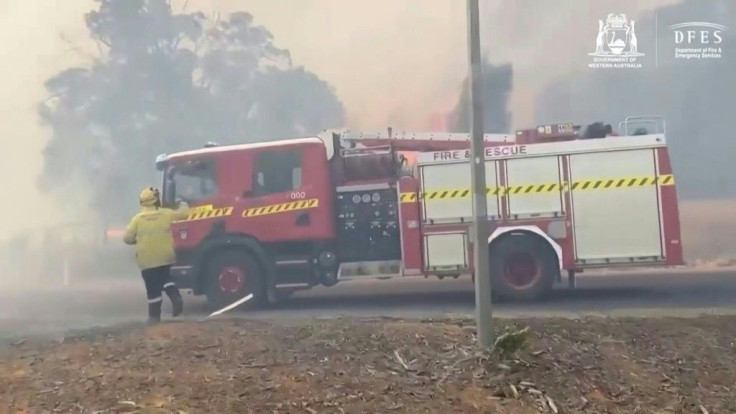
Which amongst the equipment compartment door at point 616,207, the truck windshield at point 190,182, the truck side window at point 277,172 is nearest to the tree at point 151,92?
the truck windshield at point 190,182

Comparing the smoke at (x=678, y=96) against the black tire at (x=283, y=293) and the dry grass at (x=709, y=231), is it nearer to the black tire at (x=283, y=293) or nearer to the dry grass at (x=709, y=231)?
the dry grass at (x=709, y=231)

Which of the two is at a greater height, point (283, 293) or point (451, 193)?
point (451, 193)

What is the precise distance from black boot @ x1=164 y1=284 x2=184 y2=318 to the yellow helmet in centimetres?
104

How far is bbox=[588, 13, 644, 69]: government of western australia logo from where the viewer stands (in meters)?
10.5

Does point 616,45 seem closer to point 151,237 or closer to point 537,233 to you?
point 537,233

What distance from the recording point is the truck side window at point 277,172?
10156 millimetres

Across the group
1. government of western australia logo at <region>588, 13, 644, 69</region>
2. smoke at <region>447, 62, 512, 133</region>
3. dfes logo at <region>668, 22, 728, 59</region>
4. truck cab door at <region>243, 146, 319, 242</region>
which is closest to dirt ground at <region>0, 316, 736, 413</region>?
truck cab door at <region>243, 146, 319, 242</region>

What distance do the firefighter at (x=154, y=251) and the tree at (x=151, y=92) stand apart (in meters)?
0.62

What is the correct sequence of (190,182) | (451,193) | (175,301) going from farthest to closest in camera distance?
(190,182) < (451,193) < (175,301)

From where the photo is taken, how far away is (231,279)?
10211mm

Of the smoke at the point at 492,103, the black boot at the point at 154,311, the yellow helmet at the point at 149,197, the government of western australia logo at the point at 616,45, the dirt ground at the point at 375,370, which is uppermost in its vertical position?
the government of western australia logo at the point at 616,45

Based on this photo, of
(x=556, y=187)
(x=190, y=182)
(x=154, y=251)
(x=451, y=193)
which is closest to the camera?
(x=154, y=251)

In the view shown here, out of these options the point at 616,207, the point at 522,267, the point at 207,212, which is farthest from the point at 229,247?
the point at 616,207

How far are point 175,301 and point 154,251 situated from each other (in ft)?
2.16
